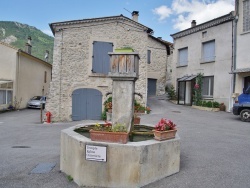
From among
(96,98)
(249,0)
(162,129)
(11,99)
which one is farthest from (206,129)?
(11,99)

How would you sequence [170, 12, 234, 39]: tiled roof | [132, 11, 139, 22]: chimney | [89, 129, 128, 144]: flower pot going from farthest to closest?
[132, 11, 139, 22]: chimney, [170, 12, 234, 39]: tiled roof, [89, 129, 128, 144]: flower pot

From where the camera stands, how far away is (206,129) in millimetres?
10875

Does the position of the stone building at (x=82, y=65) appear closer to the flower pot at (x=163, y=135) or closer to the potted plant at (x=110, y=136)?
the flower pot at (x=163, y=135)

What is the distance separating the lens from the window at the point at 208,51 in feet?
62.7

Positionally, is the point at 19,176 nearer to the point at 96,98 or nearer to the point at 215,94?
the point at 96,98

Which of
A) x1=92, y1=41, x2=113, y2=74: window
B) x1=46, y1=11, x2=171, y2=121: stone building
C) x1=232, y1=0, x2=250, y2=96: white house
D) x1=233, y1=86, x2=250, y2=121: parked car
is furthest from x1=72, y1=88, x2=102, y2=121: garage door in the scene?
x1=232, y1=0, x2=250, y2=96: white house

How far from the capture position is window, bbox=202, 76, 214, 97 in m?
19.2

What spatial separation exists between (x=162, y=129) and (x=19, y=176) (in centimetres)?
311

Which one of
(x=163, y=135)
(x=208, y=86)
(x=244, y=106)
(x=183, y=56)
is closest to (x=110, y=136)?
(x=163, y=135)

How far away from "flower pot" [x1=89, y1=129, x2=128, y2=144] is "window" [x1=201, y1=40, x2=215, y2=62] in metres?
16.3

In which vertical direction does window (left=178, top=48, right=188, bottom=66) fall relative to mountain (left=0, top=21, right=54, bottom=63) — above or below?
below

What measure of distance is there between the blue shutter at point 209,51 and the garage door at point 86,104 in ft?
30.3

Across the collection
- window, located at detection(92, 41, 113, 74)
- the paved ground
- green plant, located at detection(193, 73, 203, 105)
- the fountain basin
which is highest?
window, located at detection(92, 41, 113, 74)

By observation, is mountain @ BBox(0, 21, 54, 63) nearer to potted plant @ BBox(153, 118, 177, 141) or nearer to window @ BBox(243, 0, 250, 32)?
window @ BBox(243, 0, 250, 32)
